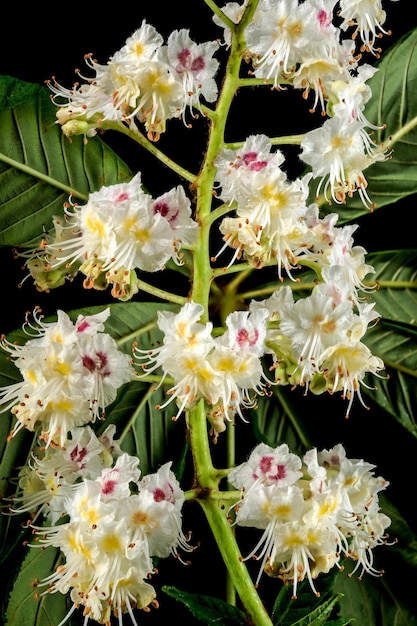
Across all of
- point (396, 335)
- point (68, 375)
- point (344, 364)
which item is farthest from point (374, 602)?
point (68, 375)

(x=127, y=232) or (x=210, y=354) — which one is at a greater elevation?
(x=127, y=232)

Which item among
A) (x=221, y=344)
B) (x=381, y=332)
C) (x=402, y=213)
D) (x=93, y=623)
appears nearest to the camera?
(x=221, y=344)

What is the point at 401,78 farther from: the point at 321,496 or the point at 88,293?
the point at 321,496

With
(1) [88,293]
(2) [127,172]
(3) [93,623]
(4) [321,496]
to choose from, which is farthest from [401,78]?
(3) [93,623]

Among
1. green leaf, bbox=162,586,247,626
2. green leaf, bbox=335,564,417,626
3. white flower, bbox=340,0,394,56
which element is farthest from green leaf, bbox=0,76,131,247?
green leaf, bbox=335,564,417,626

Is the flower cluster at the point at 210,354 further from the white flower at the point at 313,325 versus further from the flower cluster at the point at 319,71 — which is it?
the flower cluster at the point at 319,71

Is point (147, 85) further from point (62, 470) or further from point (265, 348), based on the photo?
point (62, 470)

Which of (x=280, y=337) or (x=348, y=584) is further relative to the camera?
(x=348, y=584)

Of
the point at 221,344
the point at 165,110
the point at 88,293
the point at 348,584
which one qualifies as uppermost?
the point at 165,110
